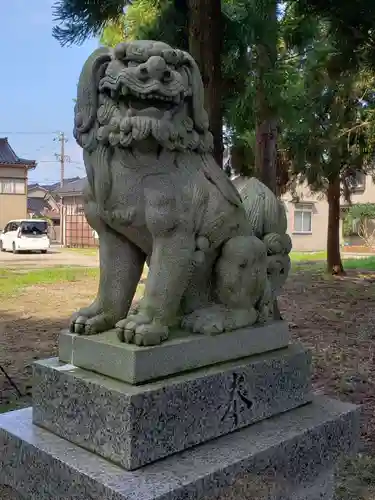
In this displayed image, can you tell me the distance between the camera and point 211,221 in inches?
65.9

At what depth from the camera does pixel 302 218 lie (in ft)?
68.9

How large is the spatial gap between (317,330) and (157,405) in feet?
12.8

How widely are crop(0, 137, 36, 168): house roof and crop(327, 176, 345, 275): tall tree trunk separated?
18.1 m

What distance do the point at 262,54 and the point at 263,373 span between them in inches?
127

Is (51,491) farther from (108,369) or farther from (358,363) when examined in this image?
(358,363)

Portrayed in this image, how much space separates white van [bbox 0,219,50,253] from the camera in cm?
1811

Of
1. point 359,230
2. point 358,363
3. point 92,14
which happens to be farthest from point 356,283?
point 359,230

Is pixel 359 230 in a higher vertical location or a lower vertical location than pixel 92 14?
lower

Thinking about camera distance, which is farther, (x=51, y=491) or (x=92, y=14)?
(x=92, y=14)

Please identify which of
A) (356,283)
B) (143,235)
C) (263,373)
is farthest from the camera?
(356,283)

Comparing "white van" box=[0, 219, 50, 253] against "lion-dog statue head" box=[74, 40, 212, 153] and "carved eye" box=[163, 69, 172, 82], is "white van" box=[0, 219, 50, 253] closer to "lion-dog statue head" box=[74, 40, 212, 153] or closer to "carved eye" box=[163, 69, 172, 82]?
"lion-dog statue head" box=[74, 40, 212, 153]

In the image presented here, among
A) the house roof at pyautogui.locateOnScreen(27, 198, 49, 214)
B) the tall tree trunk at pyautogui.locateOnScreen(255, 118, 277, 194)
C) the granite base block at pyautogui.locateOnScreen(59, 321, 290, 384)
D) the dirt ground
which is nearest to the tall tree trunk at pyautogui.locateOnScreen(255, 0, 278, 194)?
the tall tree trunk at pyautogui.locateOnScreen(255, 118, 277, 194)

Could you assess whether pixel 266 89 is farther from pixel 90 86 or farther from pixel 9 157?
pixel 9 157

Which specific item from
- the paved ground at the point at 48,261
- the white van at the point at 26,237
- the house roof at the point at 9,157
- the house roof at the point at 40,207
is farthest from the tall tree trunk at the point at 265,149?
the house roof at the point at 40,207
